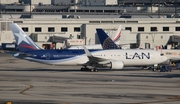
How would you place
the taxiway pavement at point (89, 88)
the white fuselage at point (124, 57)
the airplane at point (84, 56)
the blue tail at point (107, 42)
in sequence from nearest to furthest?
the taxiway pavement at point (89, 88) < the airplane at point (84, 56) < the white fuselage at point (124, 57) < the blue tail at point (107, 42)

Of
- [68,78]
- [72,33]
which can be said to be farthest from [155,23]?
[68,78]

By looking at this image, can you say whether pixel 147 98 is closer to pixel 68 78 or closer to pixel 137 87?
pixel 137 87

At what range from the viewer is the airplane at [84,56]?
7581 cm

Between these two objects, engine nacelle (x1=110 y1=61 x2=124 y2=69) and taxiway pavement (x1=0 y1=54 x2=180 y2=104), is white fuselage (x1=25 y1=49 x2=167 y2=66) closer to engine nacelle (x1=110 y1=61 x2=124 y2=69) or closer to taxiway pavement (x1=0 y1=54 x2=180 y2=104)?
engine nacelle (x1=110 y1=61 x2=124 y2=69)

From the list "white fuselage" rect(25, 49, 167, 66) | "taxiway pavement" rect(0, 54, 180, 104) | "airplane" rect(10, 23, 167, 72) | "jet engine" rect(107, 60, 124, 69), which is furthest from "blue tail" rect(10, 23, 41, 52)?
"jet engine" rect(107, 60, 124, 69)

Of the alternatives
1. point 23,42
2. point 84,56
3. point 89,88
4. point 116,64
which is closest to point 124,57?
point 116,64

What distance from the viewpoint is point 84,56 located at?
7719 cm

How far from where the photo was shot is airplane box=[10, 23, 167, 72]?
75.8 m

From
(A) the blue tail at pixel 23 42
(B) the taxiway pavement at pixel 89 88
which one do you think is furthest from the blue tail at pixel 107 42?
(B) the taxiway pavement at pixel 89 88

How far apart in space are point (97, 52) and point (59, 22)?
65.3m

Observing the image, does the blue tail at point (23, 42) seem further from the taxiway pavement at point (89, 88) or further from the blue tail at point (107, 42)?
the blue tail at point (107, 42)

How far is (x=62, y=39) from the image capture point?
137625 mm

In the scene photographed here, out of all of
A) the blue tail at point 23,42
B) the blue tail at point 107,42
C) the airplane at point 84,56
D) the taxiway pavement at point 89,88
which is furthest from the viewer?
the blue tail at point 107,42

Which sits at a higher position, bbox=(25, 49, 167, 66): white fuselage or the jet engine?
Result: bbox=(25, 49, 167, 66): white fuselage
